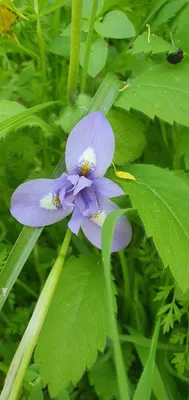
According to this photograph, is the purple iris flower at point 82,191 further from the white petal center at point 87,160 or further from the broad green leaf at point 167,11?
the broad green leaf at point 167,11

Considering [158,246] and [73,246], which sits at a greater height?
[158,246]

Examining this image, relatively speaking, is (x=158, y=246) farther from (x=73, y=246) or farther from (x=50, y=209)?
(x=73, y=246)

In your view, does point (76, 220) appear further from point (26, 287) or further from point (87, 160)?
point (26, 287)

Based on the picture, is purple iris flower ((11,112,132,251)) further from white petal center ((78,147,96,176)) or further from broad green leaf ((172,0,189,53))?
broad green leaf ((172,0,189,53))

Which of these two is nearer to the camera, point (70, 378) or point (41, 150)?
point (70, 378)

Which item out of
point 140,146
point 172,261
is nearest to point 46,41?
point 140,146

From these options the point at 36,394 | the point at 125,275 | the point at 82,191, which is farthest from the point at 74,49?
the point at 36,394
